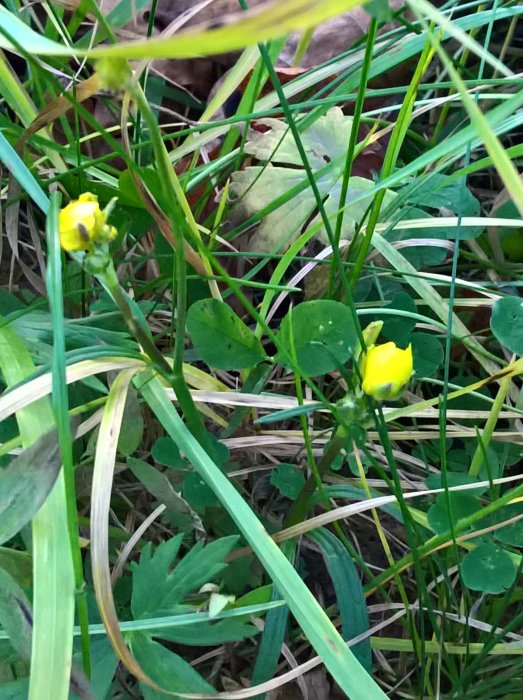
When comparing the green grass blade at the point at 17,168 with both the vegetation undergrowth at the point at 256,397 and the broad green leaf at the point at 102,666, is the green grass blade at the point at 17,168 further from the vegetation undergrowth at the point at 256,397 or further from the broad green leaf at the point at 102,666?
the broad green leaf at the point at 102,666

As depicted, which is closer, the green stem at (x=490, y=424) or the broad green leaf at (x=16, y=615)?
the broad green leaf at (x=16, y=615)

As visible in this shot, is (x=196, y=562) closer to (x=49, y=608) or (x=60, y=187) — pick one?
(x=49, y=608)

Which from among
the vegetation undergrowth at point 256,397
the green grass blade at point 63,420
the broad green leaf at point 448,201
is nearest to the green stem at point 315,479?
the vegetation undergrowth at point 256,397

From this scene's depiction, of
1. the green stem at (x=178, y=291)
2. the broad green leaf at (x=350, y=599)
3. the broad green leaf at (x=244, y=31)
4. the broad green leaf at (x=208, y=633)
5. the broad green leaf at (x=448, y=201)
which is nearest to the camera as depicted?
A: the broad green leaf at (x=244, y=31)

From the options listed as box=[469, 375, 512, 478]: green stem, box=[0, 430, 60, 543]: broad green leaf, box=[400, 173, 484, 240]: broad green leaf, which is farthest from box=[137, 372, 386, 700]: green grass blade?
box=[400, 173, 484, 240]: broad green leaf

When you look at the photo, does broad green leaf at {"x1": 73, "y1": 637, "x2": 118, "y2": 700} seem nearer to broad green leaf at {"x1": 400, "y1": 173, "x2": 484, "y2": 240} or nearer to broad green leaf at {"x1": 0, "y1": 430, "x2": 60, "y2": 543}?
broad green leaf at {"x1": 0, "y1": 430, "x2": 60, "y2": 543}

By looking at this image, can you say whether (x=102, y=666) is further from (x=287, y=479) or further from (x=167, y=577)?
(x=287, y=479)
